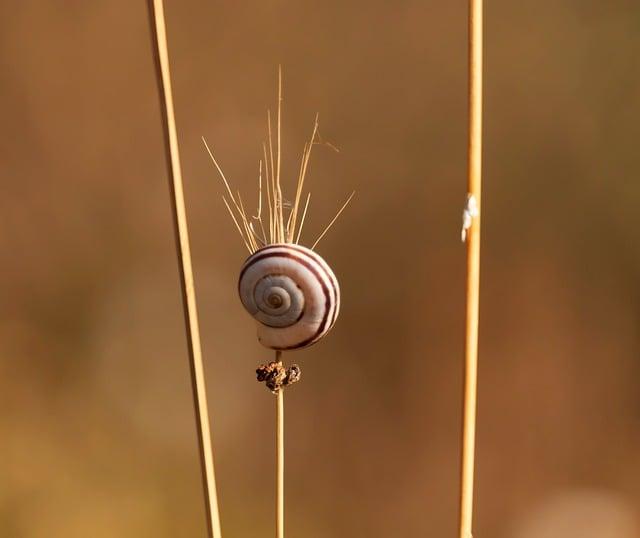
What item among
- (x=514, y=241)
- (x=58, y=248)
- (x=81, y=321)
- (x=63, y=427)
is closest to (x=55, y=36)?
(x=58, y=248)

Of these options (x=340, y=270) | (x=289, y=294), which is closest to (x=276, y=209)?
(x=289, y=294)

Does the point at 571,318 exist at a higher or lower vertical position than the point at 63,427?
higher

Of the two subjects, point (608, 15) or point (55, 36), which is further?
point (55, 36)

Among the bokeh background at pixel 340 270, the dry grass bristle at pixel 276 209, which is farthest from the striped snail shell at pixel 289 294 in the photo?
the bokeh background at pixel 340 270

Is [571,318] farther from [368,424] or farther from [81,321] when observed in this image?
[81,321]

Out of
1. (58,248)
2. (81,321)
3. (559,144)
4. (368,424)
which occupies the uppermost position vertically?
(559,144)

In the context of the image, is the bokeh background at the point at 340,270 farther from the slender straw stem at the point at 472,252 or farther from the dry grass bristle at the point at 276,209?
the slender straw stem at the point at 472,252
